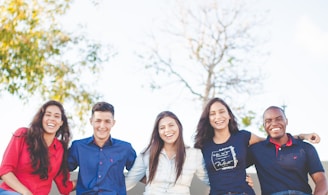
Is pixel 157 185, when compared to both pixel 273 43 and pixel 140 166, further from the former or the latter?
pixel 273 43

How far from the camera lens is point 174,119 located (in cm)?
404

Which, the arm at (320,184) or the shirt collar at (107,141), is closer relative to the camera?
the arm at (320,184)

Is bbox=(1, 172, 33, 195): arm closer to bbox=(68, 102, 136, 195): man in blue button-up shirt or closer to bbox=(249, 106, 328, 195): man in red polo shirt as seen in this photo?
bbox=(68, 102, 136, 195): man in blue button-up shirt

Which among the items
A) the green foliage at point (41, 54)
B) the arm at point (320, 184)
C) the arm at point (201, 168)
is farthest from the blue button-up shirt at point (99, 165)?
the green foliage at point (41, 54)

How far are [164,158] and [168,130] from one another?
0.23 m

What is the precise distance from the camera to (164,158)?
4.00 metres

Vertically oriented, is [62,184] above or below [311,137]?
below

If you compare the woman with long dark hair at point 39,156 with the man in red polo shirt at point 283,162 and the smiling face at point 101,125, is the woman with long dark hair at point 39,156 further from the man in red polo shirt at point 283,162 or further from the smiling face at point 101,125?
the man in red polo shirt at point 283,162

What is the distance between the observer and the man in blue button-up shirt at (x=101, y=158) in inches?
151

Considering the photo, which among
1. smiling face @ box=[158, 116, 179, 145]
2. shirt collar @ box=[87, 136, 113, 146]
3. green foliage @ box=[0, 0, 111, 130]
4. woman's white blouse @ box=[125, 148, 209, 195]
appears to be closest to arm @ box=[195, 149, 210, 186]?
woman's white blouse @ box=[125, 148, 209, 195]

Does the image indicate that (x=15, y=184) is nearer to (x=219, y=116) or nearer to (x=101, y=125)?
(x=101, y=125)

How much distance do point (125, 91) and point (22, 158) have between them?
855 cm

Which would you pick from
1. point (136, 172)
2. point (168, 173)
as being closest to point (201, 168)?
point (168, 173)

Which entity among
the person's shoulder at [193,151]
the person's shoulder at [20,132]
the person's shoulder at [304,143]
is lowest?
the person's shoulder at [193,151]
